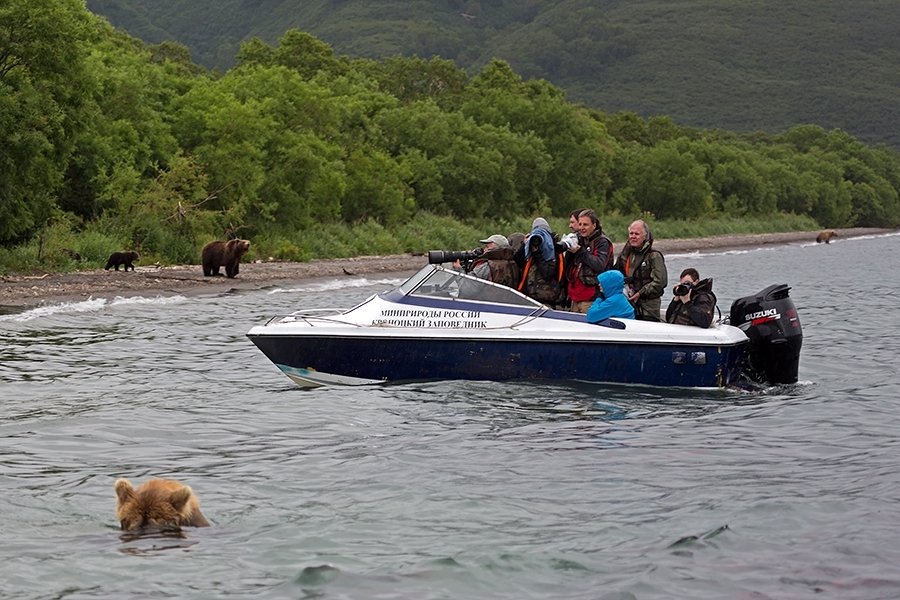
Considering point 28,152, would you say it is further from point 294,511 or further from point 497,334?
point 294,511

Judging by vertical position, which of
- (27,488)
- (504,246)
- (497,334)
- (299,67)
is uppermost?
(299,67)

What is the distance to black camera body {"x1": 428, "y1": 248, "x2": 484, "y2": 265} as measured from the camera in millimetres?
12969

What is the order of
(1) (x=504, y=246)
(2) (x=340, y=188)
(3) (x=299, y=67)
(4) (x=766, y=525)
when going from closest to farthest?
1. (4) (x=766, y=525)
2. (1) (x=504, y=246)
3. (2) (x=340, y=188)
4. (3) (x=299, y=67)

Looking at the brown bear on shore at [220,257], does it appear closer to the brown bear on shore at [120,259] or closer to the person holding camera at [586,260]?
the brown bear on shore at [120,259]

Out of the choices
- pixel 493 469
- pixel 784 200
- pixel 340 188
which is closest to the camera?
pixel 493 469

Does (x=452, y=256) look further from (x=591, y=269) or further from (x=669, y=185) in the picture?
(x=669, y=185)

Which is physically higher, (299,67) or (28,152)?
(299,67)

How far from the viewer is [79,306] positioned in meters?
Answer: 23.9

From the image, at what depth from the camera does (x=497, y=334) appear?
42.1ft

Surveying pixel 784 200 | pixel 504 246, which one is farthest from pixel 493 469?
pixel 784 200

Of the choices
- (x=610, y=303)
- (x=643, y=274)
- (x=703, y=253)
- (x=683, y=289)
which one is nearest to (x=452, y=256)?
(x=610, y=303)

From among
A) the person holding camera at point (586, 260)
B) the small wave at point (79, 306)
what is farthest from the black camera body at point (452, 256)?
the small wave at point (79, 306)

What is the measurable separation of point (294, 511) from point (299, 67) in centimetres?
6551

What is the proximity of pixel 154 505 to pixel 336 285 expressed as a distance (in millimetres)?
25973
